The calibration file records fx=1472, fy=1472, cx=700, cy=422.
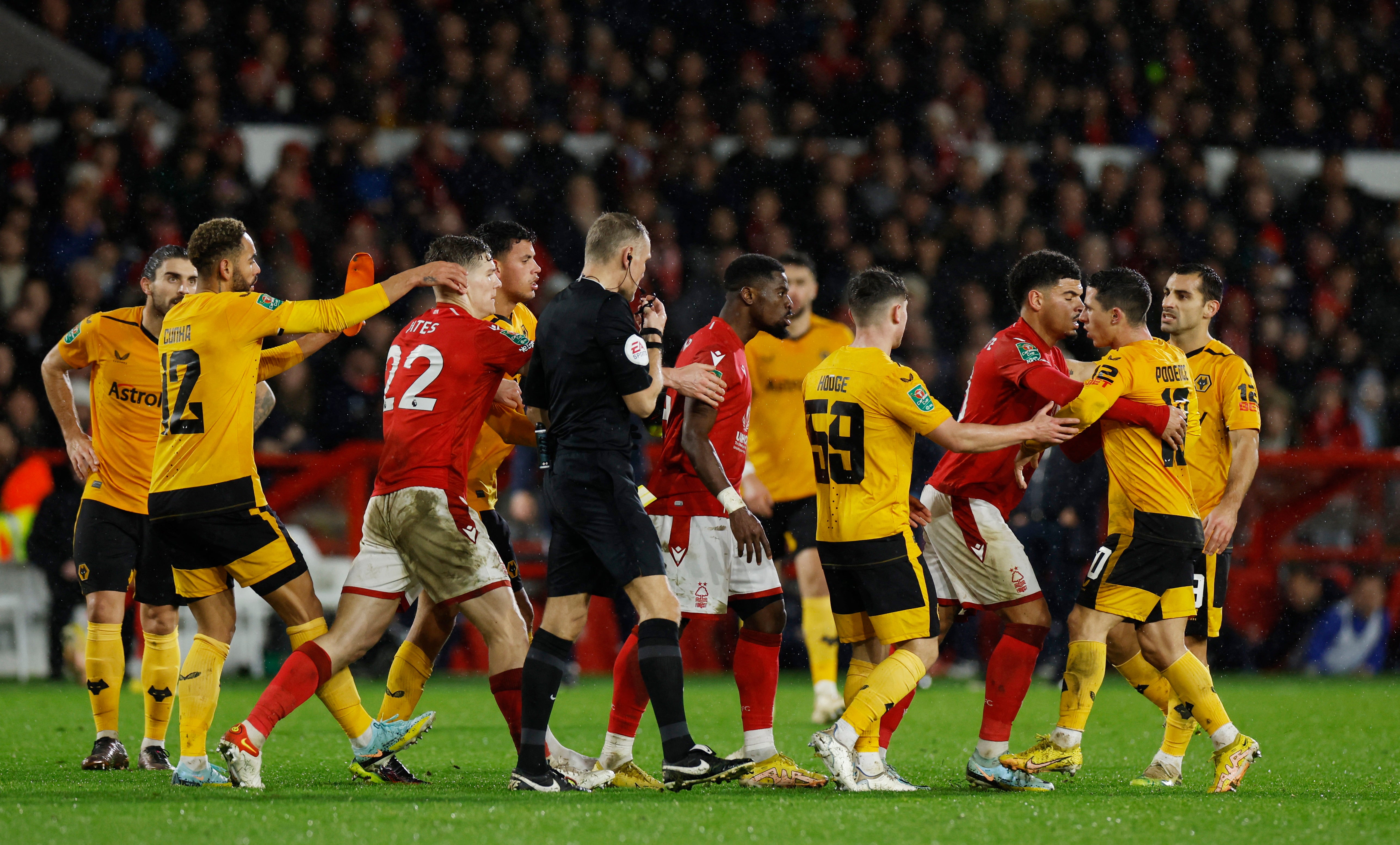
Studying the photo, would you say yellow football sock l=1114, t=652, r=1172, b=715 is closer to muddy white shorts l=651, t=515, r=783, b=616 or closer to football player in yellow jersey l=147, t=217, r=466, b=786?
muddy white shorts l=651, t=515, r=783, b=616

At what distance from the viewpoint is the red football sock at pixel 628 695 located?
6.20 meters

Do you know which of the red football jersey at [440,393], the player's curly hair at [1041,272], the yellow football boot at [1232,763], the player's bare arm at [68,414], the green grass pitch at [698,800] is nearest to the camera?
the green grass pitch at [698,800]

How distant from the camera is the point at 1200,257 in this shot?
15.1m

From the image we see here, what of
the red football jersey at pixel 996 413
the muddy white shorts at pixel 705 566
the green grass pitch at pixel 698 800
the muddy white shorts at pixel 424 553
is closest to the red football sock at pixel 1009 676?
the green grass pitch at pixel 698 800

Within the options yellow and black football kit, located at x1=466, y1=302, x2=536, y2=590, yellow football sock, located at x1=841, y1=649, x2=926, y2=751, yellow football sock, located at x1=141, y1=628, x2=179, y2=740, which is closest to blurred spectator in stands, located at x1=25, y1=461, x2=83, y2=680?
yellow football sock, located at x1=141, y1=628, x2=179, y2=740

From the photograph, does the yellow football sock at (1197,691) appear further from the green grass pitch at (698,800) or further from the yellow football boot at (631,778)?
→ the yellow football boot at (631,778)

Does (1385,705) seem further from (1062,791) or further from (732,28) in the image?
(732,28)

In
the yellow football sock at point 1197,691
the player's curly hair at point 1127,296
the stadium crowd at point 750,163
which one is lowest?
the yellow football sock at point 1197,691

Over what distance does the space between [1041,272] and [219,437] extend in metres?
3.59

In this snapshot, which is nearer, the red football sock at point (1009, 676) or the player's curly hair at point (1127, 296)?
the red football sock at point (1009, 676)

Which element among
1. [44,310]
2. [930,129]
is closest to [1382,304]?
[930,129]

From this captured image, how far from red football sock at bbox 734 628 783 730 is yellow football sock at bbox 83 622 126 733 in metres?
2.96

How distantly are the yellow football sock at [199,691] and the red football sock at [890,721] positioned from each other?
2771 millimetres

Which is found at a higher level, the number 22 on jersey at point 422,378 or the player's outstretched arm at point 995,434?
the number 22 on jersey at point 422,378
